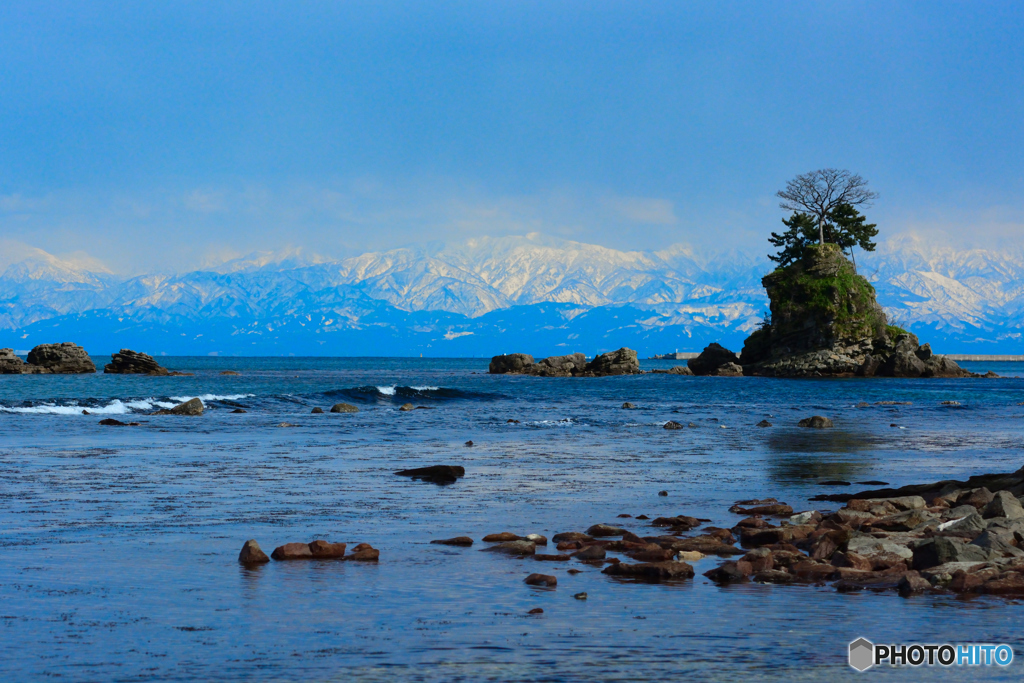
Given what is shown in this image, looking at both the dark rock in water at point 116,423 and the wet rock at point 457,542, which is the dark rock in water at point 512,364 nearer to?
the dark rock in water at point 116,423

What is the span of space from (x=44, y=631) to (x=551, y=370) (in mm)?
116837

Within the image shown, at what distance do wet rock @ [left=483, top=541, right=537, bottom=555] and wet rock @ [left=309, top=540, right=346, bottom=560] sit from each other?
6.97 feet

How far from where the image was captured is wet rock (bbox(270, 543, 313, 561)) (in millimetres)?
12625

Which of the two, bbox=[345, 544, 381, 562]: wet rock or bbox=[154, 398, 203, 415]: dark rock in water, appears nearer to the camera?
bbox=[345, 544, 381, 562]: wet rock

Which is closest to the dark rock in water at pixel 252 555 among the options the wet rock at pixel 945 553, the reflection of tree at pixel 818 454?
the wet rock at pixel 945 553

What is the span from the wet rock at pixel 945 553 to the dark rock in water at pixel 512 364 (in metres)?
121

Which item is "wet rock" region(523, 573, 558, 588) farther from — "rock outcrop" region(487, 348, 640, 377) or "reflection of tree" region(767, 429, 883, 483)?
"rock outcrop" region(487, 348, 640, 377)

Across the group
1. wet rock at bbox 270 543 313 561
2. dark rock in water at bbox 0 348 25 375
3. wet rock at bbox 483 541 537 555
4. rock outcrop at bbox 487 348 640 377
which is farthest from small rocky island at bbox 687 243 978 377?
wet rock at bbox 270 543 313 561

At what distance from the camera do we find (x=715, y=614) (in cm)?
992

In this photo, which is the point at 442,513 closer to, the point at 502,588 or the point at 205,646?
the point at 502,588

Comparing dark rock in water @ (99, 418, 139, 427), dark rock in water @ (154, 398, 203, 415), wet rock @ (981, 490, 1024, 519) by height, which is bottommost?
dark rock in water @ (99, 418, 139, 427)

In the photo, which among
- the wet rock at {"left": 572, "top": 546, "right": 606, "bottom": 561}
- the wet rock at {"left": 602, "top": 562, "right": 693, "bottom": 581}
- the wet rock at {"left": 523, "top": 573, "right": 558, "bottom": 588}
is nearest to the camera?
the wet rock at {"left": 523, "top": 573, "right": 558, "bottom": 588}

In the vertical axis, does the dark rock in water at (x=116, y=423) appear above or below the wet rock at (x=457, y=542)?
below

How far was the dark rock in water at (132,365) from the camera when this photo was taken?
10962 centimetres
